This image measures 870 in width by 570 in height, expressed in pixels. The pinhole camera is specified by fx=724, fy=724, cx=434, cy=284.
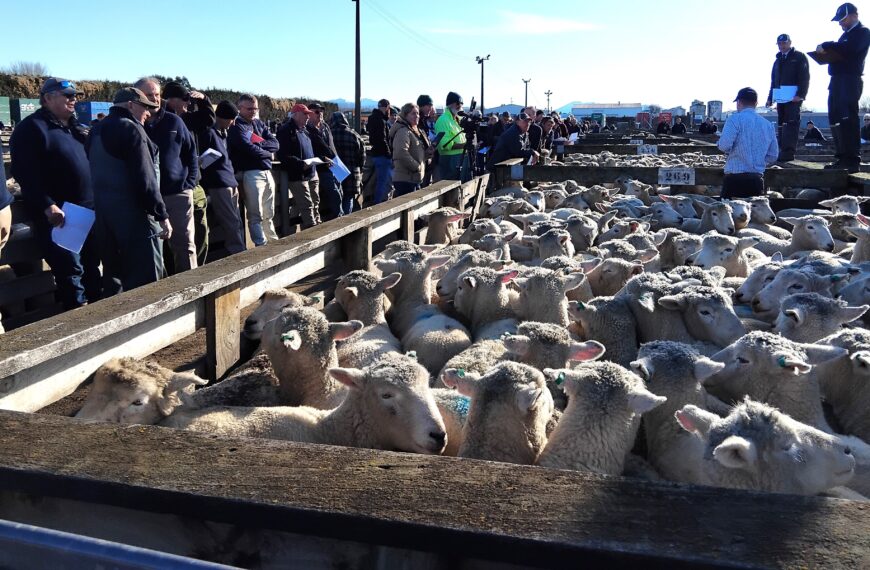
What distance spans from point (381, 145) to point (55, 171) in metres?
5.83

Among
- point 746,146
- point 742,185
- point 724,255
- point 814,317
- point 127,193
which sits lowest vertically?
point 814,317

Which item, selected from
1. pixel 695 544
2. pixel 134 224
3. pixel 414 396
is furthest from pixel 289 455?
pixel 134 224

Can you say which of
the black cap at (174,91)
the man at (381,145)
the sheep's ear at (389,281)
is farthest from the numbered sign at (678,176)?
the black cap at (174,91)

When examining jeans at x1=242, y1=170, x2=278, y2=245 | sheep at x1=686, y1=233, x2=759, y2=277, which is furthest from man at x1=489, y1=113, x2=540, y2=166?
sheep at x1=686, y1=233, x2=759, y2=277

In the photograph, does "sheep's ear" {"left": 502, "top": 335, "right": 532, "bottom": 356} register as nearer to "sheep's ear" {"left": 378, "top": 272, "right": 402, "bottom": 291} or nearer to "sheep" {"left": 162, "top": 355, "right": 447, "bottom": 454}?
"sheep" {"left": 162, "top": 355, "right": 447, "bottom": 454}

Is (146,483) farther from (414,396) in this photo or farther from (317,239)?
(317,239)

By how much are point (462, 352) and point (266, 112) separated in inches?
1391

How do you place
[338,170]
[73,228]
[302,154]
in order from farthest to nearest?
[338,170] → [302,154] → [73,228]

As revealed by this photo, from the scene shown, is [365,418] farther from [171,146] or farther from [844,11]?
[844,11]

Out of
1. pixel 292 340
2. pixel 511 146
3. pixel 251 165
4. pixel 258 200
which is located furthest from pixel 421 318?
pixel 511 146

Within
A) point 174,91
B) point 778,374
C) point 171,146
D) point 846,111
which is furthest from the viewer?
point 846,111

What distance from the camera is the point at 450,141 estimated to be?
11492 millimetres

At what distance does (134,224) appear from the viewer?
5043 mm

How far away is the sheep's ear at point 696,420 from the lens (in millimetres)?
2695
